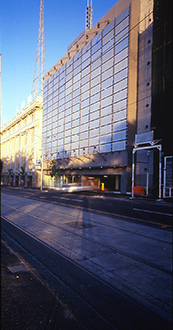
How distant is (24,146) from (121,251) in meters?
66.3

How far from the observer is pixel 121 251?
5879 mm

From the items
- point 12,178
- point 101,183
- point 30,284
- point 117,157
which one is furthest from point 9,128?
point 30,284

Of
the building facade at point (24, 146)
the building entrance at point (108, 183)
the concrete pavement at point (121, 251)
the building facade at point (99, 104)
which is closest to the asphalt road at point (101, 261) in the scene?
the concrete pavement at point (121, 251)

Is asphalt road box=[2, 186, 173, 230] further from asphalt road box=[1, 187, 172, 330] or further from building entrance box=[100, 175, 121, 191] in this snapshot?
building entrance box=[100, 175, 121, 191]

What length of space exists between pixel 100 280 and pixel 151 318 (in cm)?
134

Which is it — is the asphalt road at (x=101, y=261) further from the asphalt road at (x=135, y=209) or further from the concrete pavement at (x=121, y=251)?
the asphalt road at (x=135, y=209)

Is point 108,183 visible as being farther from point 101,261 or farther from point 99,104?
point 101,261

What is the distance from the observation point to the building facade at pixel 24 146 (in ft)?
193

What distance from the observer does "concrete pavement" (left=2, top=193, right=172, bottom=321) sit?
3855 mm

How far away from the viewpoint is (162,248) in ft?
20.1

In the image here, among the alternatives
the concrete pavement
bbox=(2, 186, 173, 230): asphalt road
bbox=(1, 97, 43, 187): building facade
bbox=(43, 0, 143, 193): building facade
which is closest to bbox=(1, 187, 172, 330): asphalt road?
the concrete pavement

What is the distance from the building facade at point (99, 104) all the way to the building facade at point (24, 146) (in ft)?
25.8

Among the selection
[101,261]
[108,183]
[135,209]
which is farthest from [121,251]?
[108,183]

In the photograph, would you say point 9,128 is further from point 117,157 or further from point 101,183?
point 117,157
